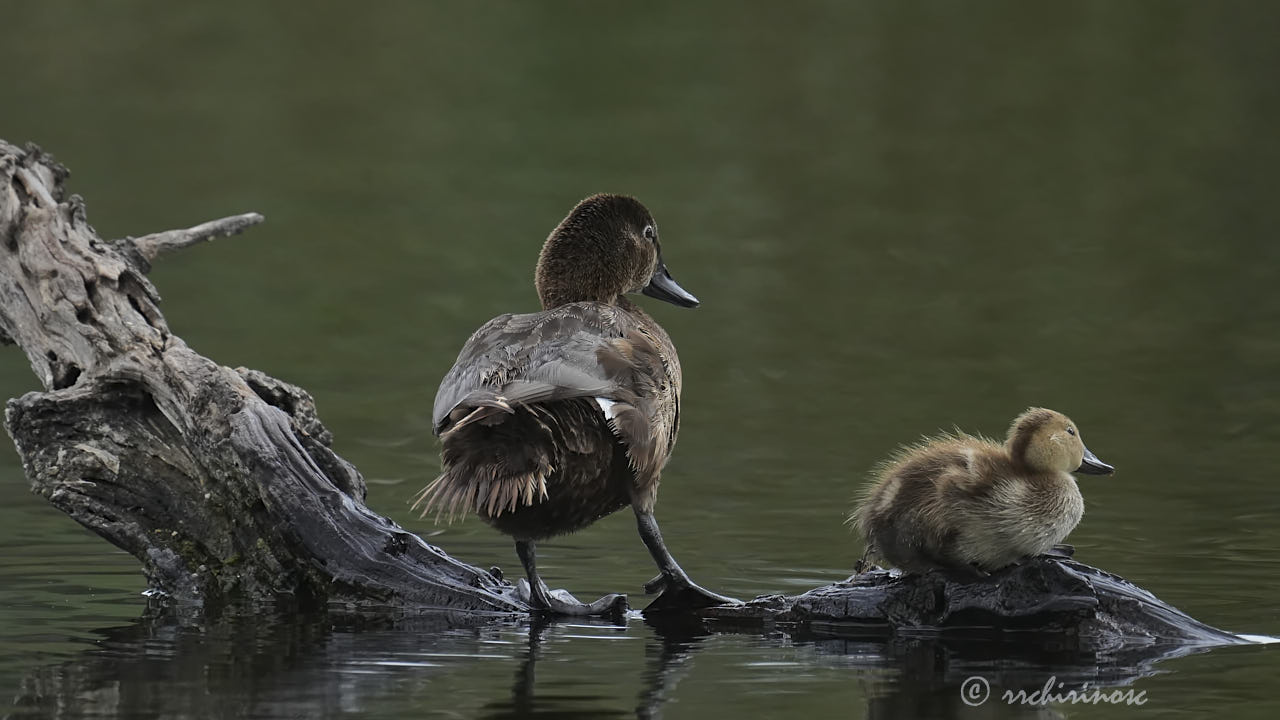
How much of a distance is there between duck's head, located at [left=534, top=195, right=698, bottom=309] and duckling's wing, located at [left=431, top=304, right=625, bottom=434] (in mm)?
701

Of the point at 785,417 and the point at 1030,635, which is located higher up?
the point at 785,417

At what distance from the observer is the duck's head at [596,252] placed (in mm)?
7078

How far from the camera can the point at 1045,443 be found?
19.2 feet

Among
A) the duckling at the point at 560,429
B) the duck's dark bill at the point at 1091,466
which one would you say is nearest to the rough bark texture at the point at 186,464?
the duckling at the point at 560,429

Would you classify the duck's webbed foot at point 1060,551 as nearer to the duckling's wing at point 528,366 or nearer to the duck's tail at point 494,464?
the duckling's wing at point 528,366

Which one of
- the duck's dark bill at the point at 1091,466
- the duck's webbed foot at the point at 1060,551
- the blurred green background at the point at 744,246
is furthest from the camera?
the blurred green background at the point at 744,246

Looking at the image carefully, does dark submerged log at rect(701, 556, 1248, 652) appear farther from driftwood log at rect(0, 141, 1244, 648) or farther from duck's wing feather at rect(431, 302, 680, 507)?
duck's wing feather at rect(431, 302, 680, 507)

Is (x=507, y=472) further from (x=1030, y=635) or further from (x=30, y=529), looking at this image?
(x=30, y=529)

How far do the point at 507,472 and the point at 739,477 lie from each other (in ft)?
12.7

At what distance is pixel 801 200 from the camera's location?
58.6 feet

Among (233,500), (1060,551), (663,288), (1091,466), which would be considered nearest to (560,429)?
(233,500)

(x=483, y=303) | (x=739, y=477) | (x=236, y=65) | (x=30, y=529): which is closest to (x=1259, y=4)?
(x=236, y=65)

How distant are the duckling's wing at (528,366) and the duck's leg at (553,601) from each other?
1.90ft

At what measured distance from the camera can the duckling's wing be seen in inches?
225
